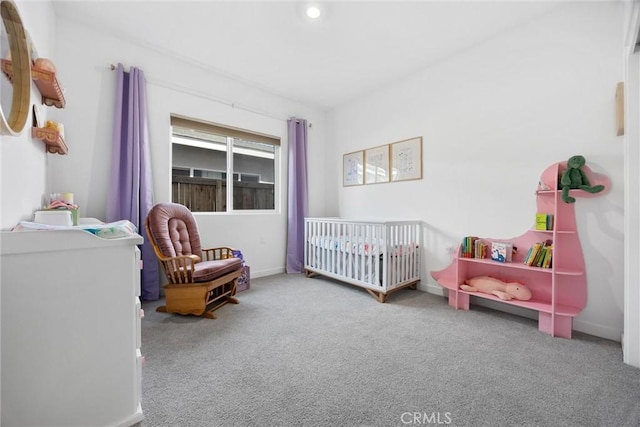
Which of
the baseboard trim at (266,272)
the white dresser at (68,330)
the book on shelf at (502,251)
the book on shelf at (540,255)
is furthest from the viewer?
the baseboard trim at (266,272)

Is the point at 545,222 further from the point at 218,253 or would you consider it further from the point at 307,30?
the point at 218,253

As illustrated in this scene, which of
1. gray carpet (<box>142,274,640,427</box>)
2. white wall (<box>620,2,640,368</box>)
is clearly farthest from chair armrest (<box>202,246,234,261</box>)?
white wall (<box>620,2,640,368</box>)

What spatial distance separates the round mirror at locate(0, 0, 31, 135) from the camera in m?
1.13

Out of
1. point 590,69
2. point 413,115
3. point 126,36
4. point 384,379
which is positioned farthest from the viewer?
point 413,115

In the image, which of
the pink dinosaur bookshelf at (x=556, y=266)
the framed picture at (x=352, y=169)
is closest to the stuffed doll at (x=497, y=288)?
the pink dinosaur bookshelf at (x=556, y=266)

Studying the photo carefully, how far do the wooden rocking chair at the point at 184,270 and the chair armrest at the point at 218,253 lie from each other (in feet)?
0.93

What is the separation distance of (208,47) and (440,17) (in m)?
2.14

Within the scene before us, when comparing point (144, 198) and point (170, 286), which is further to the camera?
point (144, 198)

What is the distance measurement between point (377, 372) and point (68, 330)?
1.41 meters

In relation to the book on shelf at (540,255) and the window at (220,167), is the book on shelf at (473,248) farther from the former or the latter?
the window at (220,167)

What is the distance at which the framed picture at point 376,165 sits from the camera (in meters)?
3.34

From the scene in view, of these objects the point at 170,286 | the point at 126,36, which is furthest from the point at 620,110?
the point at 126,36

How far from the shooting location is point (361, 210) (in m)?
3.65

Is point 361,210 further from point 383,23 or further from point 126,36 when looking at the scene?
point 126,36
